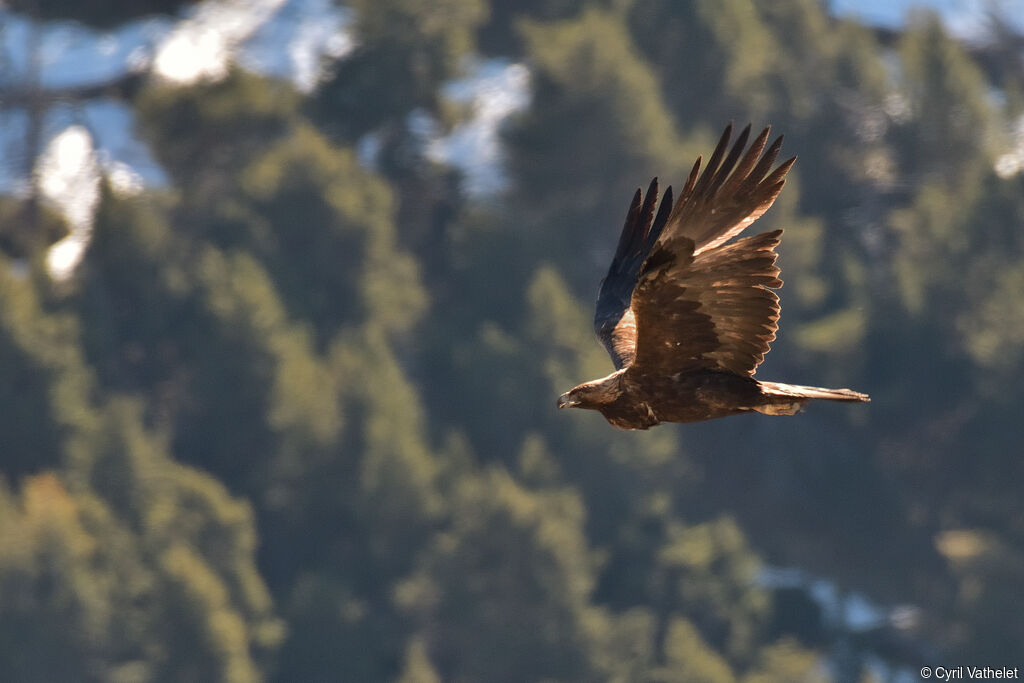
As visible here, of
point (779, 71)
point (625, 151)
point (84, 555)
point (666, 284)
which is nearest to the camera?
point (666, 284)

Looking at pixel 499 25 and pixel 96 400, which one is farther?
pixel 499 25

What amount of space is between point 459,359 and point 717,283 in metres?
27.4

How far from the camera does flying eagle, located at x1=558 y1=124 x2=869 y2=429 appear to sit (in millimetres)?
6562

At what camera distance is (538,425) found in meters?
32.8

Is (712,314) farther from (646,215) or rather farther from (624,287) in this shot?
(624,287)

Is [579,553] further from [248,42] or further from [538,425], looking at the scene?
[248,42]

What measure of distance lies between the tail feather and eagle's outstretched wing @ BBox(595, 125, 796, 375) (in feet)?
0.55

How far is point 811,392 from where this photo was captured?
254 inches

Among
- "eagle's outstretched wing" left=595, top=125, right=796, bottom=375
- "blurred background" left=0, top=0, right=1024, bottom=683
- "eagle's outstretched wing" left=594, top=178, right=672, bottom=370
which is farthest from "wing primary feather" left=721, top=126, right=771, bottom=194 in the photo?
"blurred background" left=0, top=0, right=1024, bottom=683

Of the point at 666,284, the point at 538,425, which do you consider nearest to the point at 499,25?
the point at 538,425

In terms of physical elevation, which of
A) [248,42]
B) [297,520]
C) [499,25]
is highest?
[499,25]

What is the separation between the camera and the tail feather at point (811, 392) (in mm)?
6297

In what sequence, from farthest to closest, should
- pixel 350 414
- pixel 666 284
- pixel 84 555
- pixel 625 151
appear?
pixel 625 151
pixel 350 414
pixel 84 555
pixel 666 284

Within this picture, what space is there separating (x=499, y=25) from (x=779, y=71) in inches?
259
